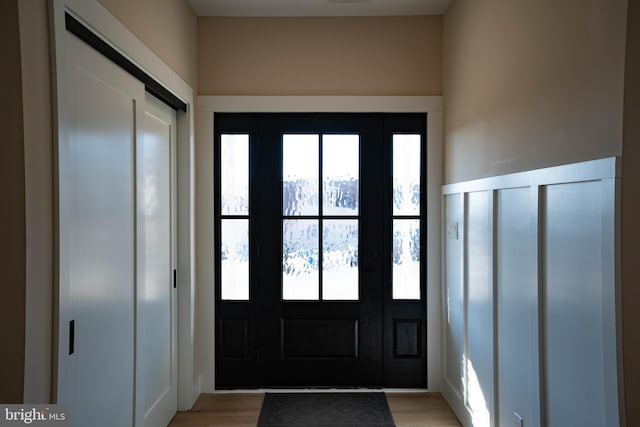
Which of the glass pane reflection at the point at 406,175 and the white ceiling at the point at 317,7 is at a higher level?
the white ceiling at the point at 317,7

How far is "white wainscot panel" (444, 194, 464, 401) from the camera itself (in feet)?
9.50

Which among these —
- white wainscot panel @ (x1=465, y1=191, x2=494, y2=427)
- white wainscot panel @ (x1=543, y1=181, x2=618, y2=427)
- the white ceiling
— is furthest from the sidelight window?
white wainscot panel @ (x1=543, y1=181, x2=618, y2=427)

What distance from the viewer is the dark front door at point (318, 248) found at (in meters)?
3.37

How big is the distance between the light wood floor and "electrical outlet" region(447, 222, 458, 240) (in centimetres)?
117

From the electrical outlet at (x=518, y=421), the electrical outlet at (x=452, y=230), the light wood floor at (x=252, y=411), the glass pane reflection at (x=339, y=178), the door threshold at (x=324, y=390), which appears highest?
the glass pane reflection at (x=339, y=178)

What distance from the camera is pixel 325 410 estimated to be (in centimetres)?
304

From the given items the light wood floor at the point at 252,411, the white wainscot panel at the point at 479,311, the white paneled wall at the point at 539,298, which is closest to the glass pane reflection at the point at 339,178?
the white paneled wall at the point at 539,298

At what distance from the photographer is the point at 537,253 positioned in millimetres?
1836

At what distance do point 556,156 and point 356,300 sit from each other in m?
1.97

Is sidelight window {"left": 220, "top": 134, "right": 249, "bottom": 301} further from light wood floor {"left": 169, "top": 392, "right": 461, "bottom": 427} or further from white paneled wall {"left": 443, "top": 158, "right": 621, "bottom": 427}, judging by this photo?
white paneled wall {"left": 443, "top": 158, "right": 621, "bottom": 427}

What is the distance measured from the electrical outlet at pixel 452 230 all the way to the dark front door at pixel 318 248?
0.96ft

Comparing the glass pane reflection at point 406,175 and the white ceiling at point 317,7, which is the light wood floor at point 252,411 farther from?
the white ceiling at point 317,7

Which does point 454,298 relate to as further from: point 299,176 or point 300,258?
point 299,176

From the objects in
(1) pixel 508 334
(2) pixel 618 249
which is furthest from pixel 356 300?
(2) pixel 618 249
